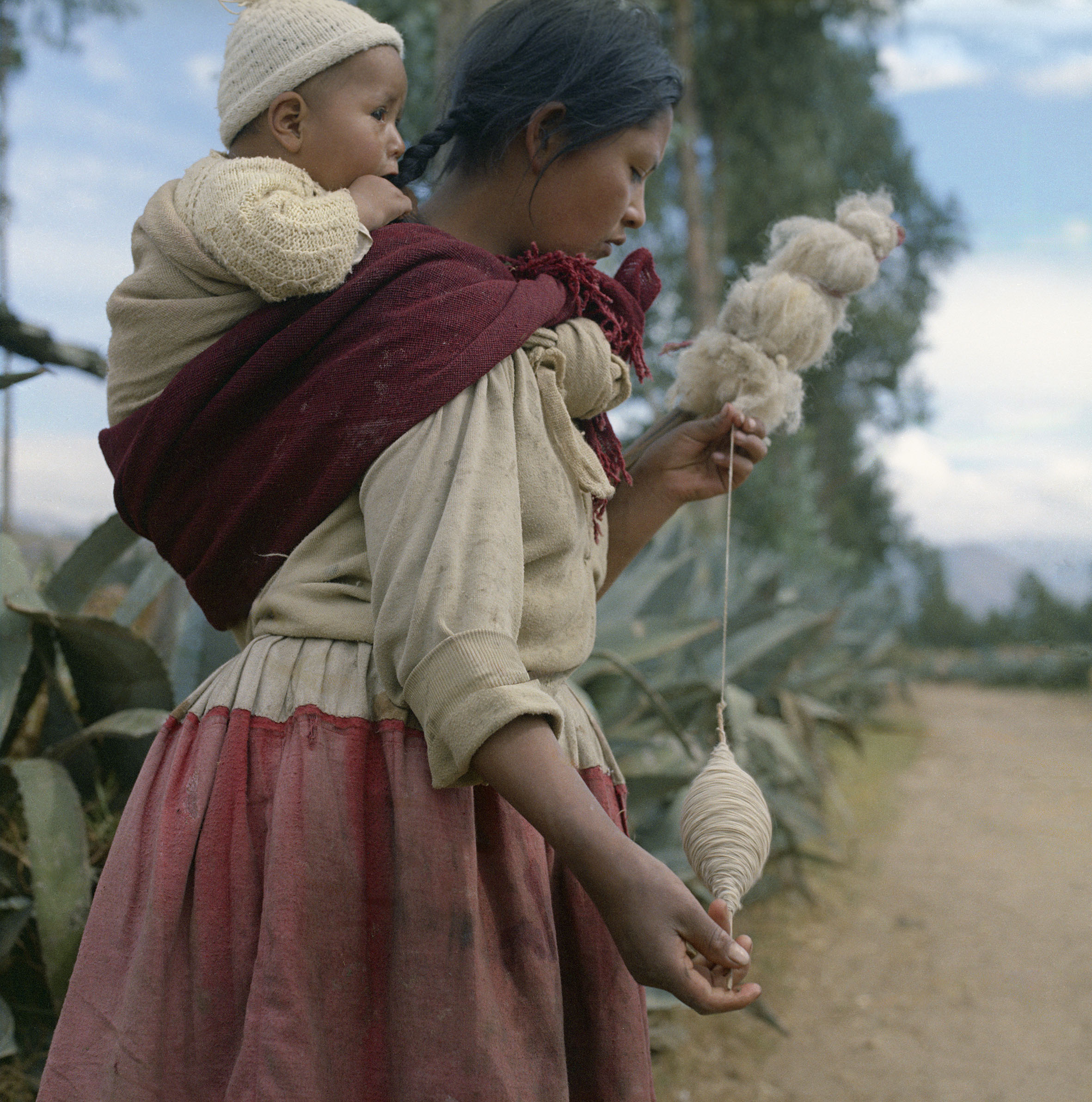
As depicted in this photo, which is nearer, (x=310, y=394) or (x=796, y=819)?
(x=310, y=394)

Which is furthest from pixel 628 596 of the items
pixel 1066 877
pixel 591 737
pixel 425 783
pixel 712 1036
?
pixel 1066 877

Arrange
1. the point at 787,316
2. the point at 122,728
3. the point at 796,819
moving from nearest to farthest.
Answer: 1. the point at 787,316
2. the point at 122,728
3. the point at 796,819

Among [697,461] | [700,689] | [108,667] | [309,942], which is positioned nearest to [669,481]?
[697,461]

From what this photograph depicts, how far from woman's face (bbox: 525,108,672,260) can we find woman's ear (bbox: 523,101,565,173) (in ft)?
0.05

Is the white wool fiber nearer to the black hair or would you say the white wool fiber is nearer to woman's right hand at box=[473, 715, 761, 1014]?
woman's right hand at box=[473, 715, 761, 1014]

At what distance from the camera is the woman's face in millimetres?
1224

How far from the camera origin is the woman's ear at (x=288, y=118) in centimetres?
118

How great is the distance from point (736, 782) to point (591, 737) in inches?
A: 8.1

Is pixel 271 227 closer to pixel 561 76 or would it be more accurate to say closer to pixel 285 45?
pixel 285 45

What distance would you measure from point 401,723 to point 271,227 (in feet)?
1.68

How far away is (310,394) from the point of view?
3.52 ft

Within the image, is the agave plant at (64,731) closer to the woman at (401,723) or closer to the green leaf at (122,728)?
the green leaf at (122,728)

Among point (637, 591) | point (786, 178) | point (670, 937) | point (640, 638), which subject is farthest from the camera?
point (786, 178)

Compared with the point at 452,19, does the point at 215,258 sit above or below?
below
